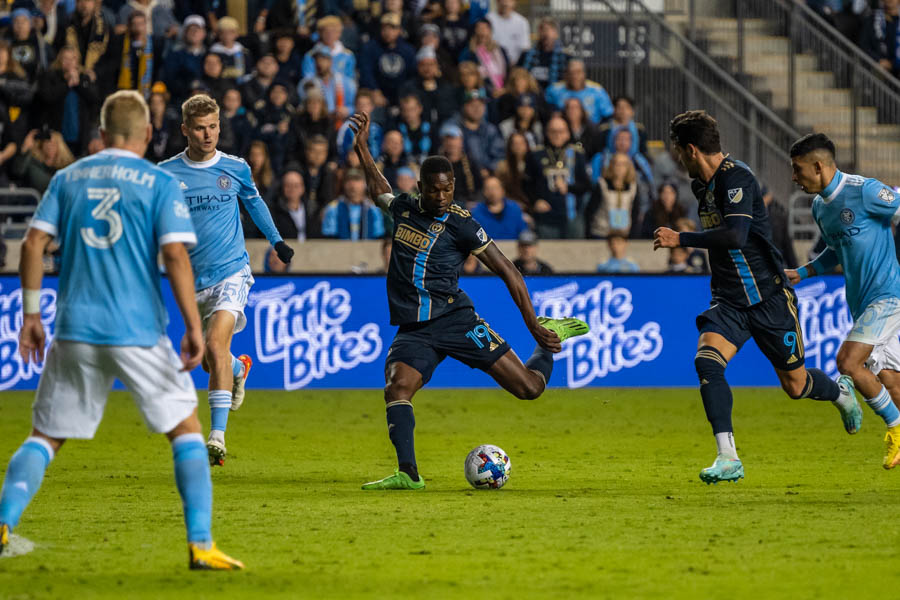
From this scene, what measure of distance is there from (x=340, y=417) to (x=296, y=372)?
247 cm

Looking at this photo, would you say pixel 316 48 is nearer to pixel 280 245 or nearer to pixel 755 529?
pixel 280 245

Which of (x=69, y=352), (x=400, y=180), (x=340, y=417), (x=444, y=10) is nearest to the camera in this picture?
(x=69, y=352)

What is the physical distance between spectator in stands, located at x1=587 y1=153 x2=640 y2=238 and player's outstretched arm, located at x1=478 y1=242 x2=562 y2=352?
31.6 feet

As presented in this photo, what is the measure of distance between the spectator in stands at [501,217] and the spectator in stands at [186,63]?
14.2ft

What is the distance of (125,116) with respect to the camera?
239 inches

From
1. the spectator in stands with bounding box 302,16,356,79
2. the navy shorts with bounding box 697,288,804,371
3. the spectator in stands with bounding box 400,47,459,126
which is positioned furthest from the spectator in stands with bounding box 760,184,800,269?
the navy shorts with bounding box 697,288,804,371

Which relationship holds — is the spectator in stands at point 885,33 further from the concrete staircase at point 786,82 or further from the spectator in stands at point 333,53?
the spectator in stands at point 333,53

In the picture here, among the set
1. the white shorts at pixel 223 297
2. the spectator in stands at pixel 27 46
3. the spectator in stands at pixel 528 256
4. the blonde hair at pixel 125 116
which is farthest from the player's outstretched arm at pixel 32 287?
the spectator in stands at pixel 27 46

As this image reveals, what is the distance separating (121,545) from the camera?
22.4 ft

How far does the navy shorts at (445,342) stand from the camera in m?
9.21

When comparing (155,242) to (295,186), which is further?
(295,186)

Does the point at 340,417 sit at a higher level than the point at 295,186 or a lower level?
lower

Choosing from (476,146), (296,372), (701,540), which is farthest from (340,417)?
(701,540)

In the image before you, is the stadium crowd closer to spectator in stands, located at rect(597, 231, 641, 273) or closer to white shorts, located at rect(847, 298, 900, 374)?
spectator in stands, located at rect(597, 231, 641, 273)
